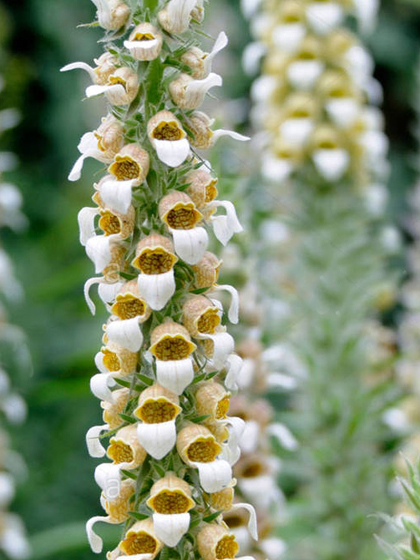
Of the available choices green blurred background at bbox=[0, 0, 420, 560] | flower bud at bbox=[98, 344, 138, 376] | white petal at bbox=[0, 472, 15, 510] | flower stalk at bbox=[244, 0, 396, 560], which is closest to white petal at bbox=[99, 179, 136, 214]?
flower bud at bbox=[98, 344, 138, 376]

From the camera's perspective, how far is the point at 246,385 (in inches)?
53.1

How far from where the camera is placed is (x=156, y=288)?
735 millimetres

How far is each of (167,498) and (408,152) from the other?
3.82m

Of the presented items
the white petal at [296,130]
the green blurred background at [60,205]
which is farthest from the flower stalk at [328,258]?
the green blurred background at [60,205]

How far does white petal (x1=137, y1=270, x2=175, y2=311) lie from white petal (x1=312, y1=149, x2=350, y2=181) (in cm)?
126

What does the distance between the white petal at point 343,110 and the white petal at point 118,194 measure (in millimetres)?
1250

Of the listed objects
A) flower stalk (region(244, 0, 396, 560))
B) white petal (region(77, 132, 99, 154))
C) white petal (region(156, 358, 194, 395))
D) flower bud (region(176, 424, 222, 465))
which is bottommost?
flower stalk (region(244, 0, 396, 560))

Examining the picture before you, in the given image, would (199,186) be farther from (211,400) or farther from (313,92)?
(313,92)

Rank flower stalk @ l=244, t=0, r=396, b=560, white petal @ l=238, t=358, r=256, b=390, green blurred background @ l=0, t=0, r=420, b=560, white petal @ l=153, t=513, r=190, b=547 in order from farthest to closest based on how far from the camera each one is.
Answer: green blurred background @ l=0, t=0, r=420, b=560, flower stalk @ l=244, t=0, r=396, b=560, white petal @ l=238, t=358, r=256, b=390, white petal @ l=153, t=513, r=190, b=547

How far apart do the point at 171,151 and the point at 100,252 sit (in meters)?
0.09

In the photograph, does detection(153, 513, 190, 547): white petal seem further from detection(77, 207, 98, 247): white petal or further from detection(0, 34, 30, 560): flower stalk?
detection(0, 34, 30, 560): flower stalk

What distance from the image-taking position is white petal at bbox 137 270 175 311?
74 cm

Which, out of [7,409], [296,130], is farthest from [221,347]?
[7,409]

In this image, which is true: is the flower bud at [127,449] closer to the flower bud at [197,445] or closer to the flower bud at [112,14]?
the flower bud at [197,445]
